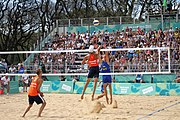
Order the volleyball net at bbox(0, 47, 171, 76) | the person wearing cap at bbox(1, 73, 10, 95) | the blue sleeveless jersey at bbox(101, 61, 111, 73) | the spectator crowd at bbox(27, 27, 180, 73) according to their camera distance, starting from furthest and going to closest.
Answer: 1. the person wearing cap at bbox(1, 73, 10, 95)
2. the spectator crowd at bbox(27, 27, 180, 73)
3. the volleyball net at bbox(0, 47, 171, 76)
4. the blue sleeveless jersey at bbox(101, 61, 111, 73)

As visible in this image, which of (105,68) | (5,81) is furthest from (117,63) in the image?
(105,68)

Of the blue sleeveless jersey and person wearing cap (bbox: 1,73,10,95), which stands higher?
the blue sleeveless jersey

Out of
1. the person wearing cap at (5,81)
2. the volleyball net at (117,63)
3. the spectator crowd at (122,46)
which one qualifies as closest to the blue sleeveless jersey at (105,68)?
the volleyball net at (117,63)

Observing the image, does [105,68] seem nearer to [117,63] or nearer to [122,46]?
[117,63]

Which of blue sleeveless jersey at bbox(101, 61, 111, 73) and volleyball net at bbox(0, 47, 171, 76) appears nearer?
blue sleeveless jersey at bbox(101, 61, 111, 73)

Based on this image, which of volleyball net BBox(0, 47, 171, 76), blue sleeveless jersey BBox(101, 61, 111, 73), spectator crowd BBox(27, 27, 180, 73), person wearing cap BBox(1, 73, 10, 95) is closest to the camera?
blue sleeveless jersey BBox(101, 61, 111, 73)

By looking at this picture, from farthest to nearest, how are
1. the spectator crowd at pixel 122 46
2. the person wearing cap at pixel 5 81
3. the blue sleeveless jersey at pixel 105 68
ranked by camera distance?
the person wearing cap at pixel 5 81
the spectator crowd at pixel 122 46
the blue sleeveless jersey at pixel 105 68

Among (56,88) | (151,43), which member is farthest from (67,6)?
(56,88)

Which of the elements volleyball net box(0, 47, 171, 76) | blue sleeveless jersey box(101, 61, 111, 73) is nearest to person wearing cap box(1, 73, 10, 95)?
volleyball net box(0, 47, 171, 76)

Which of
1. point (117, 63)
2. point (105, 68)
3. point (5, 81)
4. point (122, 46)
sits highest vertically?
point (122, 46)

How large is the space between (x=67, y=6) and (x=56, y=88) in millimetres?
20538

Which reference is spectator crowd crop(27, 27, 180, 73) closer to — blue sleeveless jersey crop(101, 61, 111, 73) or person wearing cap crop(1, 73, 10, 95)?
person wearing cap crop(1, 73, 10, 95)

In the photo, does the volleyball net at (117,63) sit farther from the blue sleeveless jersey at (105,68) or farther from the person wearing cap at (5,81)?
the blue sleeveless jersey at (105,68)

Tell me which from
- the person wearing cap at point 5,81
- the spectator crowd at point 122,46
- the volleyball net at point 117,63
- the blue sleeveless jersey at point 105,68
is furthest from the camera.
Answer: the person wearing cap at point 5,81
